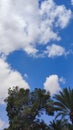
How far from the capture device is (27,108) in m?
46.2

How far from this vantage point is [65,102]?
137 ft

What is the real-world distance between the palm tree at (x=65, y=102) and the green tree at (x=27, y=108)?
2.91 metres

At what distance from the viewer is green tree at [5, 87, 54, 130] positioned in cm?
4625

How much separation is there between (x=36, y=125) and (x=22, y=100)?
413 centimetres

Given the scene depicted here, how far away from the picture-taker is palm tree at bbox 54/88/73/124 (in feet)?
135

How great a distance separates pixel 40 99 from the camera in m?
47.7

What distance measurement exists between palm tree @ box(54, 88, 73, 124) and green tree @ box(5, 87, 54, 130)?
2914 millimetres

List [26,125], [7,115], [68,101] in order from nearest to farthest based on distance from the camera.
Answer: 1. [68,101]
2. [26,125]
3. [7,115]

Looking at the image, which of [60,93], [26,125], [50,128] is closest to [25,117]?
[26,125]

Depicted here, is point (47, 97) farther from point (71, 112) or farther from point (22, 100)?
point (71, 112)

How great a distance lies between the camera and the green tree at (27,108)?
46.2 m

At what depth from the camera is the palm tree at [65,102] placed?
4128 cm

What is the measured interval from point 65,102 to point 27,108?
6864 mm

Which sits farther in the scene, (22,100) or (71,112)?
(22,100)
